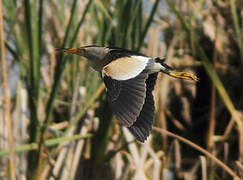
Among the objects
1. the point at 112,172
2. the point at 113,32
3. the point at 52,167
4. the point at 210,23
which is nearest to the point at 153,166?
the point at 112,172

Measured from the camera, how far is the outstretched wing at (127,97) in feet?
4.48

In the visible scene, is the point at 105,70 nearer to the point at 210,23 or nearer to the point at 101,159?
the point at 101,159

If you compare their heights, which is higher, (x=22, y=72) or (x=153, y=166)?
(x=22, y=72)

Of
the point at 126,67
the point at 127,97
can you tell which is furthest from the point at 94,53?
the point at 127,97

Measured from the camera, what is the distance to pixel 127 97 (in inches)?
55.8

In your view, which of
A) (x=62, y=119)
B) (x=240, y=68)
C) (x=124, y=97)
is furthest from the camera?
(x=240, y=68)

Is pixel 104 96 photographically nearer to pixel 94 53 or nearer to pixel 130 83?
pixel 94 53

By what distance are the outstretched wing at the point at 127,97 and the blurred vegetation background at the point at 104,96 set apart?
0.99 ft

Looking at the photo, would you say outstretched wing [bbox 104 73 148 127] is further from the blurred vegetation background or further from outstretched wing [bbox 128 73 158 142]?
the blurred vegetation background

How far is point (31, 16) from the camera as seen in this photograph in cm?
175

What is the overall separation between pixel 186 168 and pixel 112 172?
2.09ft

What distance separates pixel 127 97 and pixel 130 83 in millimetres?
50

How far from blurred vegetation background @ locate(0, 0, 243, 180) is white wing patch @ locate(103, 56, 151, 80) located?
246mm

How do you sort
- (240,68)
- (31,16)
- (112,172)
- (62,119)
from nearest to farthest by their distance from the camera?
(31,16)
(112,172)
(62,119)
(240,68)
